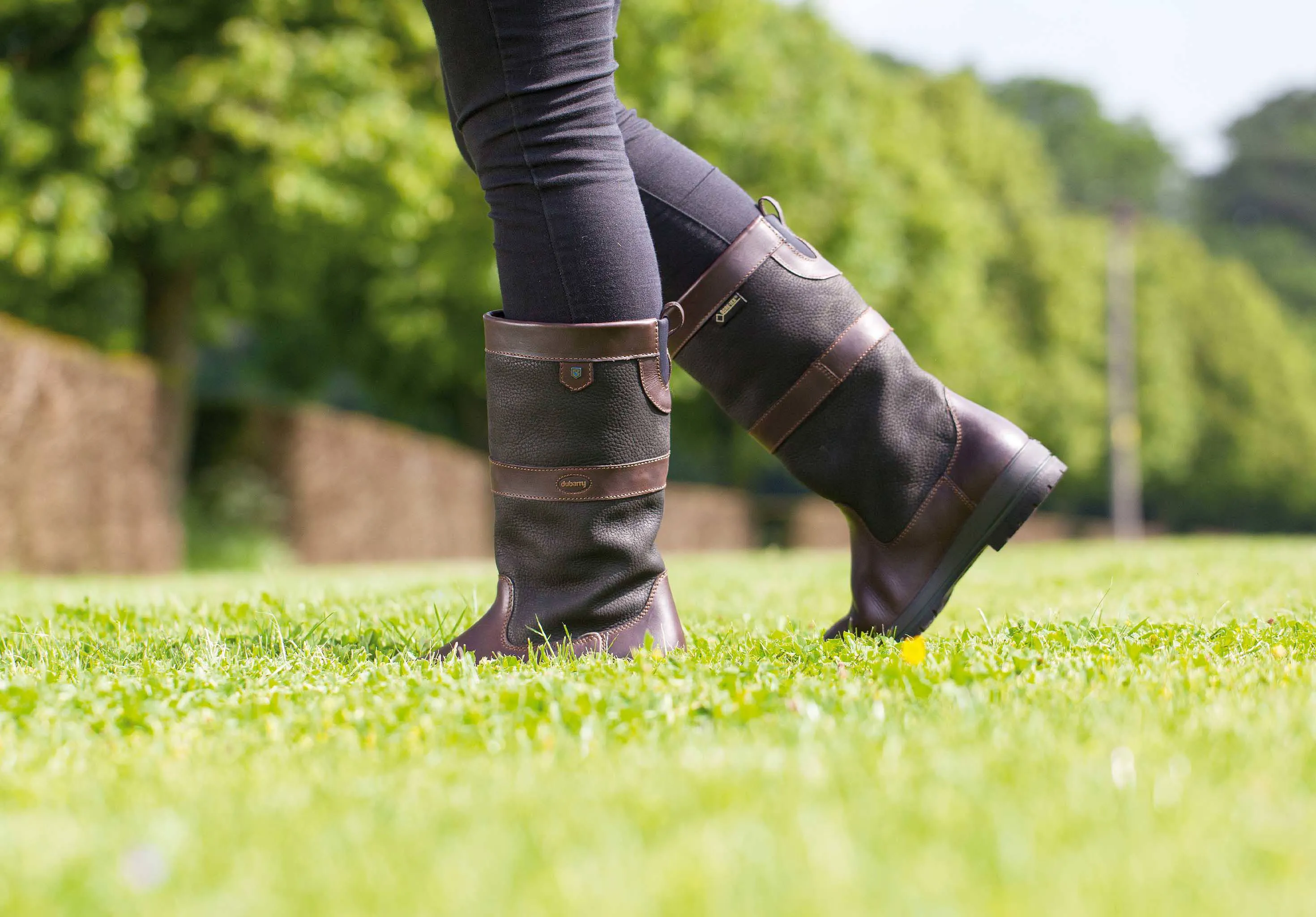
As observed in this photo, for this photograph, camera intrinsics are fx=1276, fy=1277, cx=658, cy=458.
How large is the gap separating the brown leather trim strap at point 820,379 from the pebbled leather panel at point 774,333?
0.04 ft

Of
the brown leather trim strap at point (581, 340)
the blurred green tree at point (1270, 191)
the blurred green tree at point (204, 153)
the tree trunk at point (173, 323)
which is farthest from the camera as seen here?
the blurred green tree at point (1270, 191)

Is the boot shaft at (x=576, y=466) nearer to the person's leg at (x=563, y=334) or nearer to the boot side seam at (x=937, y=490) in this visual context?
the person's leg at (x=563, y=334)

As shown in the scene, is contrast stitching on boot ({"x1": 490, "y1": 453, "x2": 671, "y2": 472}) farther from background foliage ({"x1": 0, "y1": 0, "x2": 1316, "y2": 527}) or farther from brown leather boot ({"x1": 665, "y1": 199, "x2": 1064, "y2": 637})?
background foliage ({"x1": 0, "y1": 0, "x2": 1316, "y2": 527})

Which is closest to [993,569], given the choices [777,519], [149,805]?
[149,805]

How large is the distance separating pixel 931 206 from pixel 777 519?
8.46 meters

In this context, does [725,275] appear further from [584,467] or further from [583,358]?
[584,467]

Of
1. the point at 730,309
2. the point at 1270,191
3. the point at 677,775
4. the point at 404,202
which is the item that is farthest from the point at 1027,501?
the point at 1270,191

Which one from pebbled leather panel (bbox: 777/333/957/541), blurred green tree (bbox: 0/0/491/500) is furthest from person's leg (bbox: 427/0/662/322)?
blurred green tree (bbox: 0/0/491/500)

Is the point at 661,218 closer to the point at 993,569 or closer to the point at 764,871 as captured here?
the point at 764,871

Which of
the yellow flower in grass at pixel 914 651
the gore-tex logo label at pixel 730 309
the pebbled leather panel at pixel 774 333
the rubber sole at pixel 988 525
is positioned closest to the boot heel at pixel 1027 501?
the rubber sole at pixel 988 525

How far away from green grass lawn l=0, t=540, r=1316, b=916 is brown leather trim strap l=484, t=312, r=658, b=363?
62 cm

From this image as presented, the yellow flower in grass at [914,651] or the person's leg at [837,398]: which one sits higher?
the person's leg at [837,398]

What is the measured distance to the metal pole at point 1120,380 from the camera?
35.6m

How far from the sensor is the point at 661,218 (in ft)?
9.48
